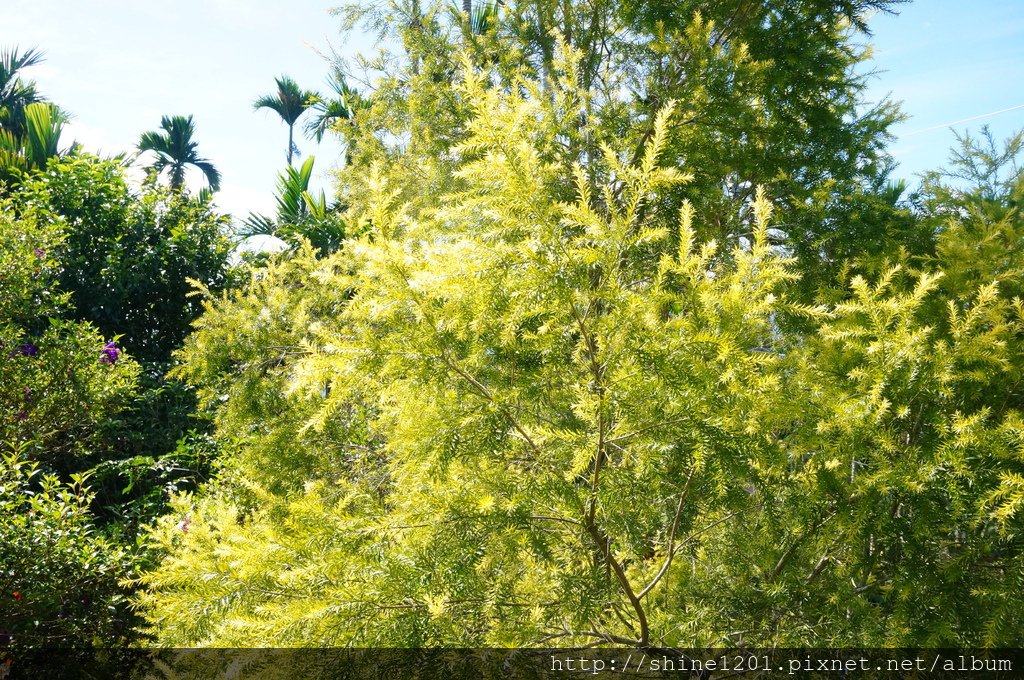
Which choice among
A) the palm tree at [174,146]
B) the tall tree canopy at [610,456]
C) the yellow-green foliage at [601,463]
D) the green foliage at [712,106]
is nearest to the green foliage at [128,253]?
the green foliage at [712,106]

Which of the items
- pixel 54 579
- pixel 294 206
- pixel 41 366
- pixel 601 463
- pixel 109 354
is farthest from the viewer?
pixel 294 206

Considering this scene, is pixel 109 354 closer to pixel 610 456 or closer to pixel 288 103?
pixel 610 456

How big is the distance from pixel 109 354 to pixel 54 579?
240 cm

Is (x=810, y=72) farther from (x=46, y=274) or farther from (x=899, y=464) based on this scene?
(x=46, y=274)

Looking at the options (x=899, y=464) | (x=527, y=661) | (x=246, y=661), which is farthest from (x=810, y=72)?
(x=246, y=661)

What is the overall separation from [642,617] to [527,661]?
1.27 feet

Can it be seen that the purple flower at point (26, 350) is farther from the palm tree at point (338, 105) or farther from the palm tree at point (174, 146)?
the palm tree at point (174, 146)

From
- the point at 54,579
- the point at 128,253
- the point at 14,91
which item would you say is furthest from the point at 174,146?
the point at 54,579

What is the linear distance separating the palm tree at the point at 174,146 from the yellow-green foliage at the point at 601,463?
1848cm

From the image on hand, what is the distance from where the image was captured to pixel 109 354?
225 inches

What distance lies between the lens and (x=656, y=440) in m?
1.99

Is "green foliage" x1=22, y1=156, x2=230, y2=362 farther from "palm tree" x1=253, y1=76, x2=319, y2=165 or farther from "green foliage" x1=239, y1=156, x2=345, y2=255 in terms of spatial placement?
"palm tree" x1=253, y1=76, x2=319, y2=165

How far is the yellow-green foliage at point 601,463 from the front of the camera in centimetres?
190

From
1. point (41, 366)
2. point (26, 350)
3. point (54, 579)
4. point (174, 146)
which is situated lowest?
point (54, 579)
